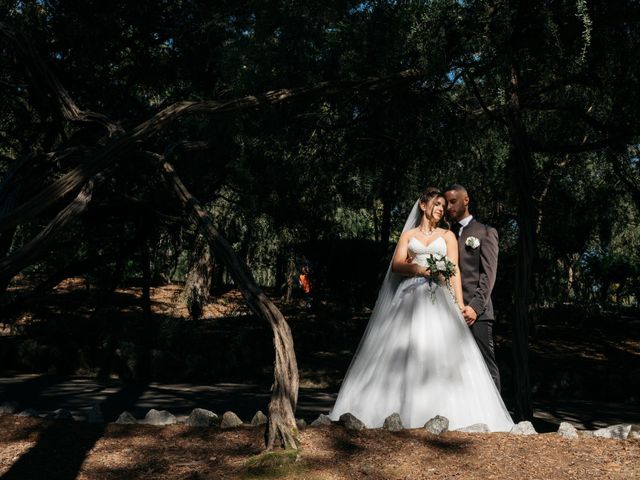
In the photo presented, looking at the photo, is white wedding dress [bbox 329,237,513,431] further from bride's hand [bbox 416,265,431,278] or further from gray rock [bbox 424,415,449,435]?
gray rock [bbox 424,415,449,435]

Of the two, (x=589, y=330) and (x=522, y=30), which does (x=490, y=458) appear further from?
(x=589, y=330)

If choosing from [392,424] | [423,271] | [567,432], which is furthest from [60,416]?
[567,432]

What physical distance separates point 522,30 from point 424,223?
2.45 meters

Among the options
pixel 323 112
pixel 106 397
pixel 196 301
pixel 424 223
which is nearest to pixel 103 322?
pixel 196 301

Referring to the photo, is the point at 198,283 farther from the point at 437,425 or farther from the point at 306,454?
the point at 306,454

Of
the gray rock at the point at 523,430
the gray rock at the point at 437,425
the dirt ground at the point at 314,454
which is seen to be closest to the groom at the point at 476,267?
the gray rock at the point at 523,430

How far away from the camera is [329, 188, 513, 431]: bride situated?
6727 mm

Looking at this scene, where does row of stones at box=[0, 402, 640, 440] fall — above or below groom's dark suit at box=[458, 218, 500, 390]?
below

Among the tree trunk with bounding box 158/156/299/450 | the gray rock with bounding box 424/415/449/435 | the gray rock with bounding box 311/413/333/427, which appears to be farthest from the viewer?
the gray rock with bounding box 311/413/333/427

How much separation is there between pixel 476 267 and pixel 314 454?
2.89m

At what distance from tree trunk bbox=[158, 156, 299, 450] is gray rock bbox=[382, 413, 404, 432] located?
95 centimetres

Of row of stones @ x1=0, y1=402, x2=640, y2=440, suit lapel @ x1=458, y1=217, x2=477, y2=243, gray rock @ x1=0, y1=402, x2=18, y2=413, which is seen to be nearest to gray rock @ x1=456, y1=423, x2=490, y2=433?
row of stones @ x1=0, y1=402, x2=640, y2=440

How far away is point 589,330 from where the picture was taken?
794 inches

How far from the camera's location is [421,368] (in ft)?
22.6
